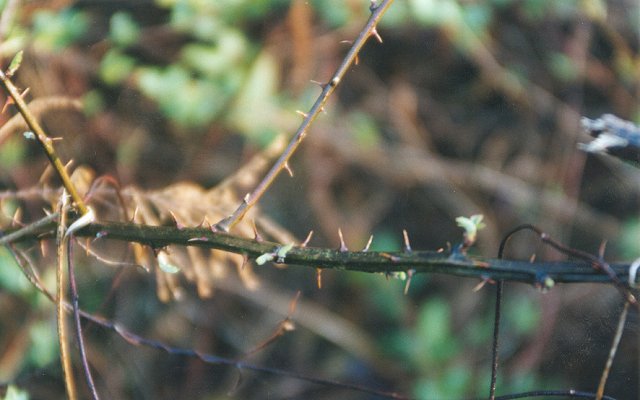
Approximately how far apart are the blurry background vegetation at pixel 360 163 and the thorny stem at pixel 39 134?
97 centimetres

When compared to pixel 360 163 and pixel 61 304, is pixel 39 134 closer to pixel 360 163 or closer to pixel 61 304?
pixel 61 304

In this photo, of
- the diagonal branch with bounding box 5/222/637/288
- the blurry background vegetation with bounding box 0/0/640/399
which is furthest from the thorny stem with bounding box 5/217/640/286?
the blurry background vegetation with bounding box 0/0/640/399

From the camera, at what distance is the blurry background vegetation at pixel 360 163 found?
6.65ft

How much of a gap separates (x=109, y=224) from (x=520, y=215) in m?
1.80

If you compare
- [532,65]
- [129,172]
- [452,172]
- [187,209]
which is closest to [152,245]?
[187,209]

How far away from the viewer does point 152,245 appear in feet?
3.20

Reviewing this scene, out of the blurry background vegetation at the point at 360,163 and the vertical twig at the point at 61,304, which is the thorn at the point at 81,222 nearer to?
the vertical twig at the point at 61,304

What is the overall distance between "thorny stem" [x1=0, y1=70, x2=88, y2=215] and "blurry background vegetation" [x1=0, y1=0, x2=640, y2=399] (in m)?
0.97

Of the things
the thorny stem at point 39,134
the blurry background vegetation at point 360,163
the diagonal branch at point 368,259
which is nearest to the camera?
the diagonal branch at point 368,259

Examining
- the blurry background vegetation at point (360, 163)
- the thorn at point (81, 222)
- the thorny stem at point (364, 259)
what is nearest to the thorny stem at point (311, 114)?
the thorny stem at point (364, 259)

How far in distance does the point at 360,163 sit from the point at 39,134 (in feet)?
5.36

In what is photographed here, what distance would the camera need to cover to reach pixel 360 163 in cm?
243

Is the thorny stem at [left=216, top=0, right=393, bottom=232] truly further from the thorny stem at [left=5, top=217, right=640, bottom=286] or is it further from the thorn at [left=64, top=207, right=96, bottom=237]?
the thorn at [left=64, top=207, right=96, bottom=237]

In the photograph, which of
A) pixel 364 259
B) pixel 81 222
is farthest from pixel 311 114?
pixel 81 222
